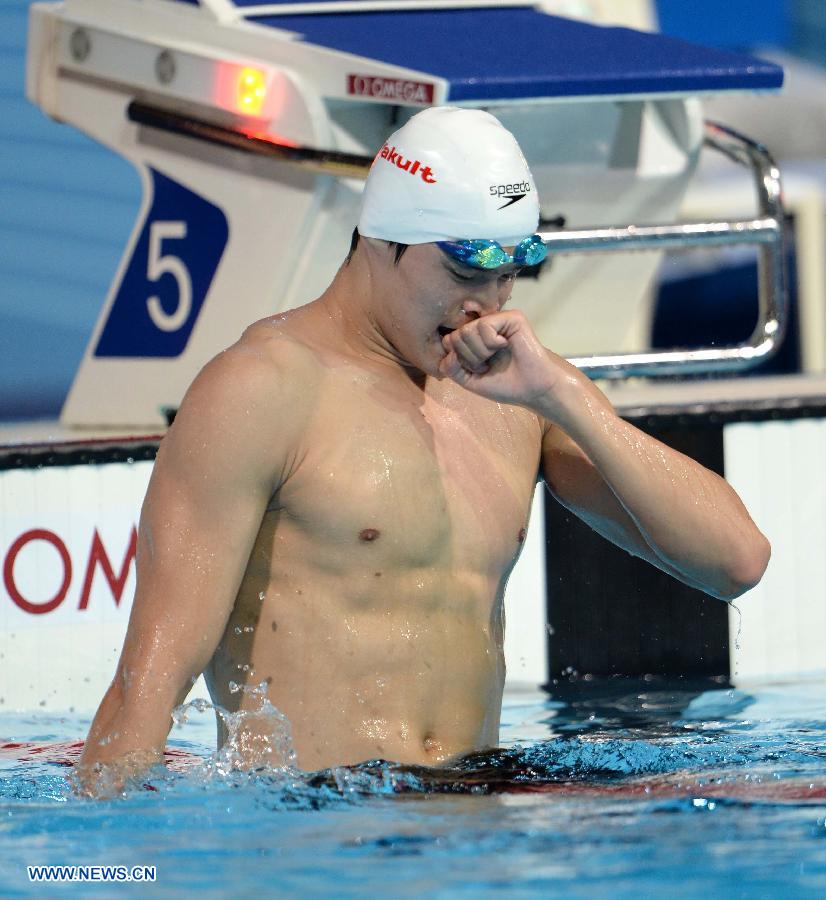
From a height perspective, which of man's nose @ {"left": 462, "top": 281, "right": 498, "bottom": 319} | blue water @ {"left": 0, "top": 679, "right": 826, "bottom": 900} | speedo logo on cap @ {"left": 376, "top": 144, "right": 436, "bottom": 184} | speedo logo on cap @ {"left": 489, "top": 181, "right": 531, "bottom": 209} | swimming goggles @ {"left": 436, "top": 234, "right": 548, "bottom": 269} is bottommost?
blue water @ {"left": 0, "top": 679, "right": 826, "bottom": 900}

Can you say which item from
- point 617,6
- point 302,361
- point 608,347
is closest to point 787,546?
point 608,347

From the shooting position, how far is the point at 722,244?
4445 millimetres

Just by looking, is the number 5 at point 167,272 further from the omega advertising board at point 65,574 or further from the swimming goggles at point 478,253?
the swimming goggles at point 478,253

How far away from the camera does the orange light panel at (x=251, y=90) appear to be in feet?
14.0

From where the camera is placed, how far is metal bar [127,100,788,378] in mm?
4227

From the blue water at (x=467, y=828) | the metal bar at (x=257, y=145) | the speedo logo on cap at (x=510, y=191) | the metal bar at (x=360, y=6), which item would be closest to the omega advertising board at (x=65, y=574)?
the metal bar at (x=257, y=145)

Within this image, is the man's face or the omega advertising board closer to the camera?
the man's face

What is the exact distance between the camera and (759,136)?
29.7 ft

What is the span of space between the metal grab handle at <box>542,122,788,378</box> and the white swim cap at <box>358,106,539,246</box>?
1542mm

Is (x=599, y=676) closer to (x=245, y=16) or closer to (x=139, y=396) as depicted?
(x=139, y=396)

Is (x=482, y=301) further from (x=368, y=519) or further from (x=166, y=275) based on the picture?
(x=166, y=275)

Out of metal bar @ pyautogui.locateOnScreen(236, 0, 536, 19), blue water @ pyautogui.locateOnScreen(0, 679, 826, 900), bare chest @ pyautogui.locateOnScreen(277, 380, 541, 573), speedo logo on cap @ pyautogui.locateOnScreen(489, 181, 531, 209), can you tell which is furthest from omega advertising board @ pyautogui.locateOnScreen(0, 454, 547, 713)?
speedo logo on cap @ pyautogui.locateOnScreen(489, 181, 531, 209)

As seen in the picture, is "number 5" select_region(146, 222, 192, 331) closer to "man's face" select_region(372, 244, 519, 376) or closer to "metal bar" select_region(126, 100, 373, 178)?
"metal bar" select_region(126, 100, 373, 178)

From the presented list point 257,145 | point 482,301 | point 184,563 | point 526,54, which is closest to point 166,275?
point 257,145
